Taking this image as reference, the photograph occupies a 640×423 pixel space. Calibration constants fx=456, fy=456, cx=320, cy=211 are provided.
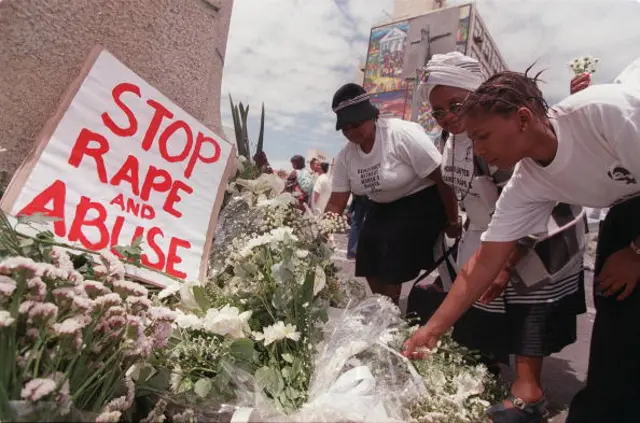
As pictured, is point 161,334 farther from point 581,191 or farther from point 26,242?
point 581,191

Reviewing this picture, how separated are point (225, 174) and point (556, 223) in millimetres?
1263

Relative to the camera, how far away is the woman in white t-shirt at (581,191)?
1.25 meters

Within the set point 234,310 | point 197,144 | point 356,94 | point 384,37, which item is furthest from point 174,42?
point 384,37

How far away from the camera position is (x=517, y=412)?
55.9 inches

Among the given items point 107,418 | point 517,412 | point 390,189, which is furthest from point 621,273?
point 107,418

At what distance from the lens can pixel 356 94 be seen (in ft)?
7.11

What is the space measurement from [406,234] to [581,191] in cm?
102

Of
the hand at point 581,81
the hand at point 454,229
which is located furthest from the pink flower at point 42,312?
the hand at point 454,229

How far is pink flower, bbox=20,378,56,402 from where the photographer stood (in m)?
0.61

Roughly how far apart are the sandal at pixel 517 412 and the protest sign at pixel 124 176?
103 centimetres

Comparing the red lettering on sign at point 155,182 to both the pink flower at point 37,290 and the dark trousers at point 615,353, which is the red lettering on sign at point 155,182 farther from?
the dark trousers at point 615,353

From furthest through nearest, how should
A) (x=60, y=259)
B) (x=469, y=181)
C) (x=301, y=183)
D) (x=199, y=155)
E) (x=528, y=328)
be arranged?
(x=301, y=183)
(x=469, y=181)
(x=199, y=155)
(x=528, y=328)
(x=60, y=259)

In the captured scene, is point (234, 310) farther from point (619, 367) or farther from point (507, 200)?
point (619, 367)

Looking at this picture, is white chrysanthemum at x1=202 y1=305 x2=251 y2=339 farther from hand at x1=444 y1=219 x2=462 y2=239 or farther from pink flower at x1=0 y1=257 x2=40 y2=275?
hand at x1=444 y1=219 x2=462 y2=239
